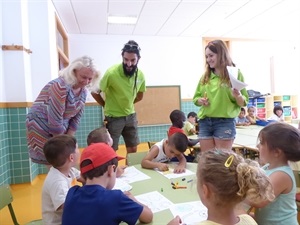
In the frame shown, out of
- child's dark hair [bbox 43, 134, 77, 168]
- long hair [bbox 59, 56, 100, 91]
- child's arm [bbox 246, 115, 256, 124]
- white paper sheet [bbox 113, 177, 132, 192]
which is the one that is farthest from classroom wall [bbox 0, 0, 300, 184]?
white paper sheet [bbox 113, 177, 132, 192]

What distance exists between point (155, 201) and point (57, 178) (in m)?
0.54

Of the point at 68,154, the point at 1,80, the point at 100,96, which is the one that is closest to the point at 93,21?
the point at 1,80

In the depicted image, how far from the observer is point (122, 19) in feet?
17.3

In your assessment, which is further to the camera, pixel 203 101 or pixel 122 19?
pixel 122 19

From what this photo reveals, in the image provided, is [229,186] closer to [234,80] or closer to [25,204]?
[234,80]

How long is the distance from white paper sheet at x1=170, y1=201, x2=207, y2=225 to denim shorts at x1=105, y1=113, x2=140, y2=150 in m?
1.40

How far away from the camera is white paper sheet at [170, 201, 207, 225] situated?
1040 mm

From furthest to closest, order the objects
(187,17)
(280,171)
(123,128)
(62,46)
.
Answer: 1. (62,46)
2. (187,17)
3. (123,128)
4. (280,171)

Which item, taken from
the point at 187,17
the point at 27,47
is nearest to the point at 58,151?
the point at 27,47

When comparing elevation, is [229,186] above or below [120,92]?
below

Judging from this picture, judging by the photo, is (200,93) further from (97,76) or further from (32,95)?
(32,95)

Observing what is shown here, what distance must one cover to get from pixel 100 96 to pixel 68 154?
1.22m

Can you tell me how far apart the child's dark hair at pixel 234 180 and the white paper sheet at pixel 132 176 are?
2.42 ft

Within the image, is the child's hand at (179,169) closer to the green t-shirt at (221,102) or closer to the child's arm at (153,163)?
the child's arm at (153,163)
